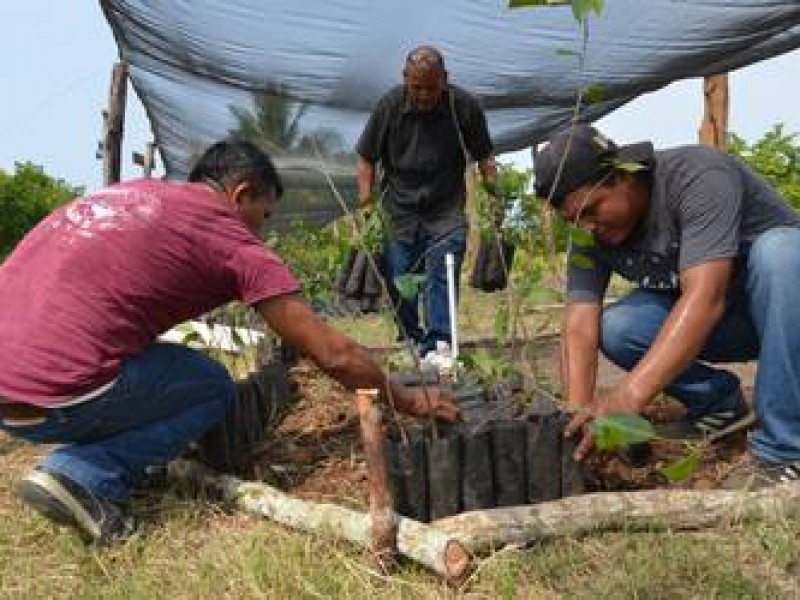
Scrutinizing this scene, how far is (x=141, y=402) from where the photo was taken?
2803mm

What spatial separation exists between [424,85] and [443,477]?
2.88m

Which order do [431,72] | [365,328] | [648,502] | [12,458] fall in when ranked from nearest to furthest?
[648,502] → [12,458] → [431,72] → [365,328]

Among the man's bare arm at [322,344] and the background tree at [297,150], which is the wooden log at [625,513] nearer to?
the man's bare arm at [322,344]

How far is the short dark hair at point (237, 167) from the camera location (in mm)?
2758

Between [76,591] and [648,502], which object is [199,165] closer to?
[76,591]

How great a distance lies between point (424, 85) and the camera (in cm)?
502

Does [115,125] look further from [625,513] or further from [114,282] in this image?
[625,513]

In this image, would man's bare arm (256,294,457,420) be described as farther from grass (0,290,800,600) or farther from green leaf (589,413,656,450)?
green leaf (589,413,656,450)

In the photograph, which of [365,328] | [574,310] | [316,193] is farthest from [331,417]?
[316,193]

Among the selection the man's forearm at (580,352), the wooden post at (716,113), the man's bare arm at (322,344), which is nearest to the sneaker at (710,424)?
the man's forearm at (580,352)

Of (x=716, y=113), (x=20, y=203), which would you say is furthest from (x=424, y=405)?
(x=20, y=203)

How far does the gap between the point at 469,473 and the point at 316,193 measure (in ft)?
21.5

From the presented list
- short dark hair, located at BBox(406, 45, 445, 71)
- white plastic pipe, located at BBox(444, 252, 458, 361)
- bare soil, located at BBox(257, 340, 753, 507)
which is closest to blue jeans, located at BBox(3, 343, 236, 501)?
bare soil, located at BBox(257, 340, 753, 507)

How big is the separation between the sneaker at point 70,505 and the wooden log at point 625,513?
840 millimetres
